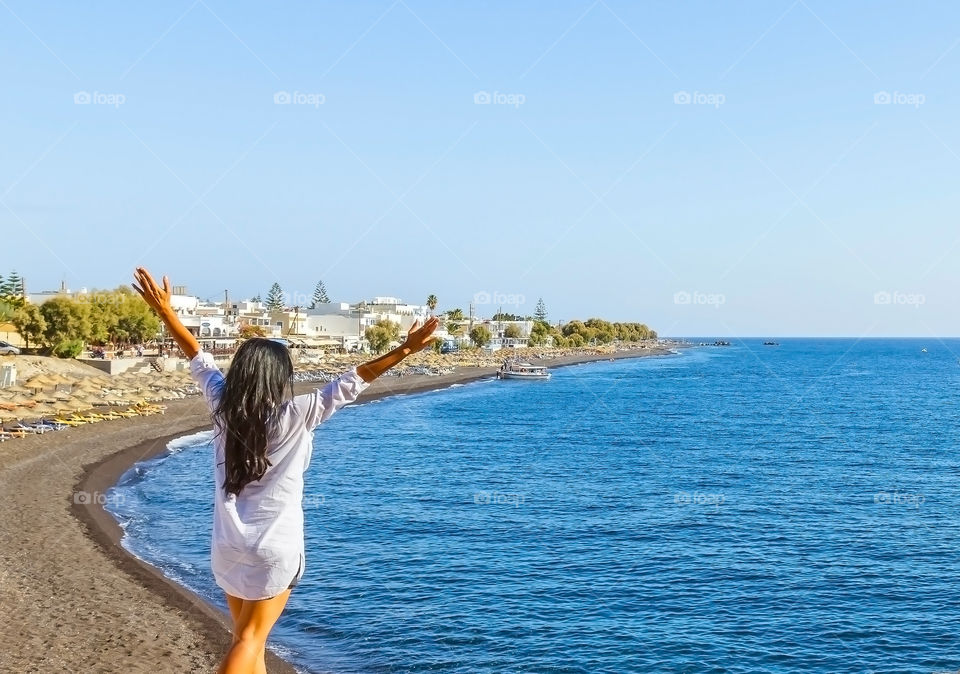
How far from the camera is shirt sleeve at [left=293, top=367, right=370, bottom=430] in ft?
11.9

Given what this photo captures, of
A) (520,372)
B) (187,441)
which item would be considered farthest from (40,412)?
(520,372)

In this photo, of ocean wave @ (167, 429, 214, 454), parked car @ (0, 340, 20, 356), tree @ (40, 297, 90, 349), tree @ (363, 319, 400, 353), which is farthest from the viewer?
tree @ (363, 319, 400, 353)

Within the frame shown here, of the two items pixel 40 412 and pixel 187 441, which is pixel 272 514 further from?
pixel 40 412

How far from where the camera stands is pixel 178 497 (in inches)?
1201

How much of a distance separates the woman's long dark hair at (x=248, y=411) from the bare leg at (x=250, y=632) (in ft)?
1.71

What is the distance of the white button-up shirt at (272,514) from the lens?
3.58 metres

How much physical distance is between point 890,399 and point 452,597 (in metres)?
83.4

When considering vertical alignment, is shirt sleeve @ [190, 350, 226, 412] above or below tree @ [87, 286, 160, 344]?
→ below

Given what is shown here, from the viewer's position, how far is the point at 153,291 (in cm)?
413

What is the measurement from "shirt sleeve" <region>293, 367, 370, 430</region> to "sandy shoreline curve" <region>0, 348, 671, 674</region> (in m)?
11.0

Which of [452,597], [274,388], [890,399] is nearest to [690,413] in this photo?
[890,399]

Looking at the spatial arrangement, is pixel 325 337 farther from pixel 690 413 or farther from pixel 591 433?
pixel 591 433

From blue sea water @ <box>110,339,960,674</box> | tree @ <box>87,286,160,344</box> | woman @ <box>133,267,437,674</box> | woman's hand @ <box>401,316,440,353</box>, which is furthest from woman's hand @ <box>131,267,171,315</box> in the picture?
tree @ <box>87,286,160,344</box>

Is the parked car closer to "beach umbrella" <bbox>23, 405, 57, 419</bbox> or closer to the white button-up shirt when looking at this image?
"beach umbrella" <bbox>23, 405, 57, 419</bbox>
